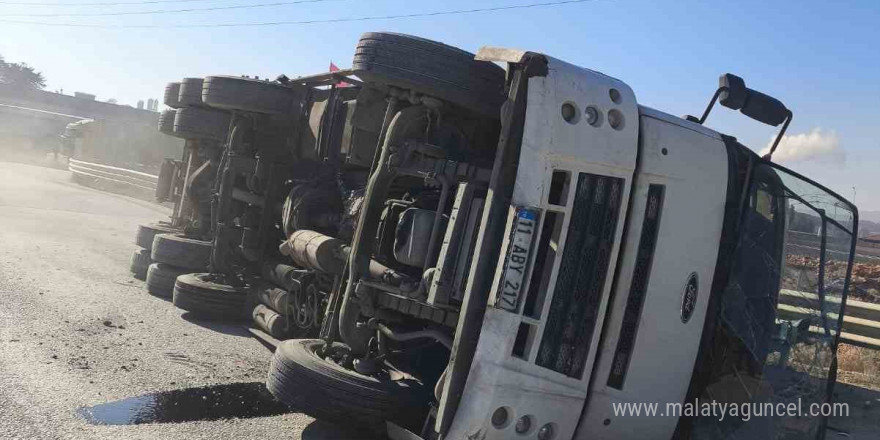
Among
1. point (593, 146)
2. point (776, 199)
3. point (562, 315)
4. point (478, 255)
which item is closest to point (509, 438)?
point (562, 315)

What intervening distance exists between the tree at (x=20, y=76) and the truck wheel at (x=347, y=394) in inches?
2627

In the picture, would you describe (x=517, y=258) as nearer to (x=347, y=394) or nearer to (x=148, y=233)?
(x=347, y=394)

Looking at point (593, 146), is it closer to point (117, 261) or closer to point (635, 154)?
point (635, 154)

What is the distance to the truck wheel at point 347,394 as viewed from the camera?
389 centimetres

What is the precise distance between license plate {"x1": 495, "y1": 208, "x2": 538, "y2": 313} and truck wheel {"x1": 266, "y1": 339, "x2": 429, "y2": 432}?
0.89 metres

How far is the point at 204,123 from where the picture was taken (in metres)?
8.96

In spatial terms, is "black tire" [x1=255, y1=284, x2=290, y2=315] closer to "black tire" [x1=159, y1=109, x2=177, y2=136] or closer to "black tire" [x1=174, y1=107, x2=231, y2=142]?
"black tire" [x1=174, y1=107, x2=231, y2=142]

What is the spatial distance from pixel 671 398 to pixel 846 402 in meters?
2.91

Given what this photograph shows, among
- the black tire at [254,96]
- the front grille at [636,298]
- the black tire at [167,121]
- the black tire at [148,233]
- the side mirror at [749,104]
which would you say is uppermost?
the side mirror at [749,104]

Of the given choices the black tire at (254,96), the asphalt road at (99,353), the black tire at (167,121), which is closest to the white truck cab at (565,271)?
the asphalt road at (99,353)

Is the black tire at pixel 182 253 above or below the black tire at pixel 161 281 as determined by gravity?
above

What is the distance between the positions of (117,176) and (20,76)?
4769 cm

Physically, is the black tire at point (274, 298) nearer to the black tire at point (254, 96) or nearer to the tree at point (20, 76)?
the black tire at point (254, 96)

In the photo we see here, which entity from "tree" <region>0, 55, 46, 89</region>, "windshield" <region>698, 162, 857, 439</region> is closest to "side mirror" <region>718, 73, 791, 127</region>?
"windshield" <region>698, 162, 857, 439</region>
